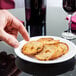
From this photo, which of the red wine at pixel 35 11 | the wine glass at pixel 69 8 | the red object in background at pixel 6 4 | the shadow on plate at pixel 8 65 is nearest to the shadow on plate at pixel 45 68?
the shadow on plate at pixel 8 65

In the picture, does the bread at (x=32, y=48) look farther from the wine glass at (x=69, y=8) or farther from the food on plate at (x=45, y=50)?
the wine glass at (x=69, y=8)

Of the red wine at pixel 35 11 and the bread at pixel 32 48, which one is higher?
the red wine at pixel 35 11

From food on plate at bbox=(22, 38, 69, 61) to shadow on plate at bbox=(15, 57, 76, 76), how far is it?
1.2 inches

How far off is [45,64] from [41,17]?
1.49ft

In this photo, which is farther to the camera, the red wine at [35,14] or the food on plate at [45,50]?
the red wine at [35,14]

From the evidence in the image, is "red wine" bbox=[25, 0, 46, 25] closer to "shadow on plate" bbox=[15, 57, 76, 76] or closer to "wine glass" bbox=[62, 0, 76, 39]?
"wine glass" bbox=[62, 0, 76, 39]

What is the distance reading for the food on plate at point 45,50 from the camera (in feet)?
2.47

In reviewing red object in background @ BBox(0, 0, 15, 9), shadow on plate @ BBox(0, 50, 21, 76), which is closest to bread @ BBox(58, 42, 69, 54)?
shadow on plate @ BBox(0, 50, 21, 76)

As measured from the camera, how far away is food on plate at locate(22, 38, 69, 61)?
752 mm

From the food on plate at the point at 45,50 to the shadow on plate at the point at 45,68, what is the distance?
30mm

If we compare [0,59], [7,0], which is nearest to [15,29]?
[0,59]

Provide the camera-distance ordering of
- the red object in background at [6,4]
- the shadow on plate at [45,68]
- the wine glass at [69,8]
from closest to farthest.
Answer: the shadow on plate at [45,68] < the wine glass at [69,8] < the red object in background at [6,4]

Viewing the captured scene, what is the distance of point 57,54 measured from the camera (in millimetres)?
766

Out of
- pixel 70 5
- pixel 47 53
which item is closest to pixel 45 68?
pixel 47 53
